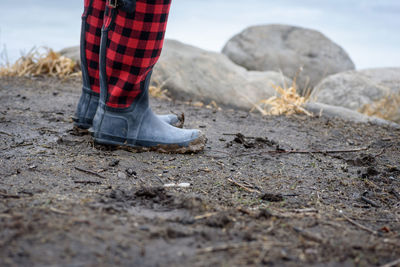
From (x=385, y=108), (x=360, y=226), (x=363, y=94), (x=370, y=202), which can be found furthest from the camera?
(x=363, y=94)

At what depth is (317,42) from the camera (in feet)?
28.8

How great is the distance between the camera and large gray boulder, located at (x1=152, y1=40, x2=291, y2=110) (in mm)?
5902

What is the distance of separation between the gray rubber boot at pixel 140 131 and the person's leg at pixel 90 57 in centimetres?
22

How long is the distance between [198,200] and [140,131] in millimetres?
851

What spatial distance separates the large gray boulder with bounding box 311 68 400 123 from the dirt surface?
9.36 feet

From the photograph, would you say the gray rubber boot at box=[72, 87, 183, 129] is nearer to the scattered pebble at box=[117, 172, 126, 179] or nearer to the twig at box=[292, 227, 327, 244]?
the scattered pebble at box=[117, 172, 126, 179]

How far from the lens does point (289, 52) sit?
846 cm

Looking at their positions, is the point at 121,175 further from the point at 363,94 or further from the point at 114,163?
the point at 363,94

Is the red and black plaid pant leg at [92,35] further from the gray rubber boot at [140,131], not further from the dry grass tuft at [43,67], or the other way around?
the dry grass tuft at [43,67]

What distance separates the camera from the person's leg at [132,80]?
1930 mm

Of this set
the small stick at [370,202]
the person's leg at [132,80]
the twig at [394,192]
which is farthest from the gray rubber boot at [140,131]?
the twig at [394,192]

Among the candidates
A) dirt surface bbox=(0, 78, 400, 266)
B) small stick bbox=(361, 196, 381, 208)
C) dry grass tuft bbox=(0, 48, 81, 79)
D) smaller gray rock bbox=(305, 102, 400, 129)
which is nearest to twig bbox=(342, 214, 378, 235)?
dirt surface bbox=(0, 78, 400, 266)

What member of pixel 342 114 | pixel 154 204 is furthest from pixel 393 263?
pixel 342 114

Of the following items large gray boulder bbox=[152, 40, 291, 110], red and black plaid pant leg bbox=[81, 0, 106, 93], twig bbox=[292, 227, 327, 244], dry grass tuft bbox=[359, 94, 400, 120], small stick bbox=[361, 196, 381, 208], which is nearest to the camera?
twig bbox=[292, 227, 327, 244]
